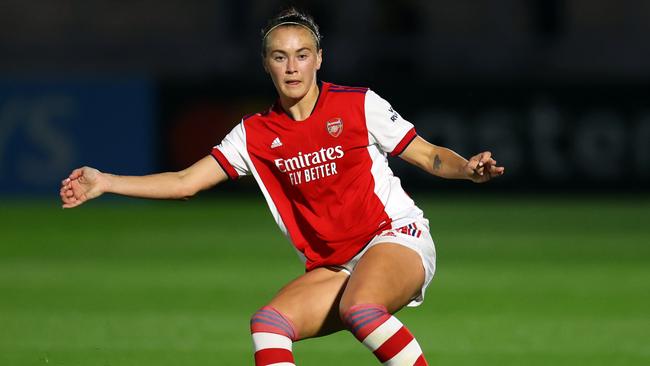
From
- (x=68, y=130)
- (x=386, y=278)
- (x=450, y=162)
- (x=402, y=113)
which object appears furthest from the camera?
(x=68, y=130)

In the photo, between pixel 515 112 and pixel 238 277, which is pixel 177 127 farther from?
pixel 238 277

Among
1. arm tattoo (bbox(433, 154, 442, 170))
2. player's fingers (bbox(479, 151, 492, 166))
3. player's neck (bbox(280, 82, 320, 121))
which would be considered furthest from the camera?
player's neck (bbox(280, 82, 320, 121))

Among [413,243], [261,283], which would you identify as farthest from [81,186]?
[261,283]

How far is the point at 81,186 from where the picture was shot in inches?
219

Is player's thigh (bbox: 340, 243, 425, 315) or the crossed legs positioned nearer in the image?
the crossed legs

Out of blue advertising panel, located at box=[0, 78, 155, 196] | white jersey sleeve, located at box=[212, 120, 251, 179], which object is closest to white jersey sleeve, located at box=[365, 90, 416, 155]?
white jersey sleeve, located at box=[212, 120, 251, 179]

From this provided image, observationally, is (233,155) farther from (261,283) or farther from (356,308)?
(261,283)

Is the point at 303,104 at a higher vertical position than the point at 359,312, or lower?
higher

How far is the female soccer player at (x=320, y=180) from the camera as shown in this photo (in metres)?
5.54

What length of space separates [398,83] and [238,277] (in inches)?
254

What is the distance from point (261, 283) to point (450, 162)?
17.0ft

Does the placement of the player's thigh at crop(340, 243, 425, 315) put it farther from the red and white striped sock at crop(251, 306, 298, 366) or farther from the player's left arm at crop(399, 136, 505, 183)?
the player's left arm at crop(399, 136, 505, 183)

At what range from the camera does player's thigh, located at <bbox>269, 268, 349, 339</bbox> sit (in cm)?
549

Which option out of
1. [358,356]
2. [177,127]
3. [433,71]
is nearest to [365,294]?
[358,356]
